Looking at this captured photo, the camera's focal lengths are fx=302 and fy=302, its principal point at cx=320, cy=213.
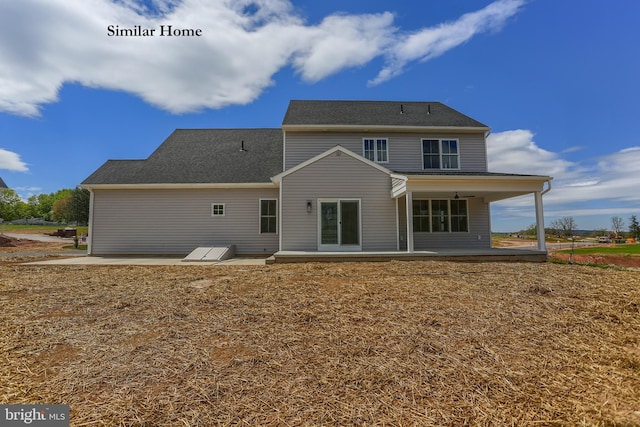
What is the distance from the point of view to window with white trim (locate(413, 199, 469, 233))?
42.9 ft

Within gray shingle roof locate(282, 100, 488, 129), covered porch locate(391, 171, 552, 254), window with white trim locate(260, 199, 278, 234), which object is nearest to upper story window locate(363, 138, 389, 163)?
gray shingle roof locate(282, 100, 488, 129)

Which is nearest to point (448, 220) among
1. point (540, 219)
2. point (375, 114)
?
point (540, 219)

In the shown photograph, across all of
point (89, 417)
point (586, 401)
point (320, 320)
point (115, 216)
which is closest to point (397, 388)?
point (586, 401)

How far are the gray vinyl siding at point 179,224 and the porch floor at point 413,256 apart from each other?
10.4ft

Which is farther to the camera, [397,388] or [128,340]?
[128,340]

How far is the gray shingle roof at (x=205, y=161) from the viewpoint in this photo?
13.2 metres

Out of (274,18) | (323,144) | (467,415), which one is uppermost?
(274,18)

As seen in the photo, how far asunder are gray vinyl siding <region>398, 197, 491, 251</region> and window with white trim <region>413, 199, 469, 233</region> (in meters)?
0.21

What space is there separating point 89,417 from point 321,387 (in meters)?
1.73

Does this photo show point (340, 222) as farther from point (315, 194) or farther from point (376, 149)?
point (376, 149)

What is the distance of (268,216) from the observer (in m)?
13.1

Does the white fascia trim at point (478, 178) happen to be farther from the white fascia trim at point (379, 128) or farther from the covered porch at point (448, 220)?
the white fascia trim at point (379, 128)

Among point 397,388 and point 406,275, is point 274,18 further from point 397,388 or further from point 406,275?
point 397,388

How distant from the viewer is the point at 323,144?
13.6 metres
